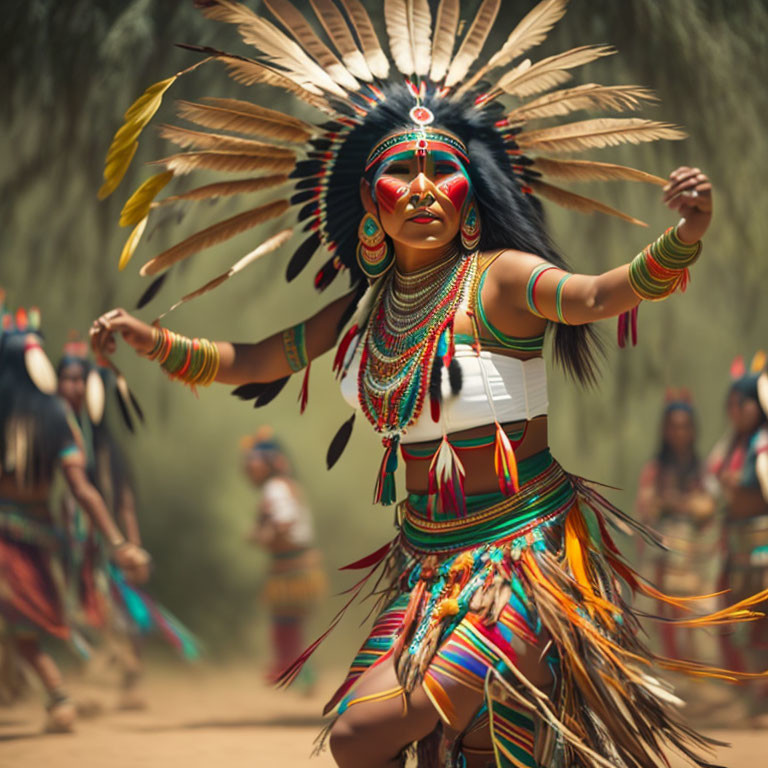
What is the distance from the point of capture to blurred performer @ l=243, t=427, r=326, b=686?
4.78 metres

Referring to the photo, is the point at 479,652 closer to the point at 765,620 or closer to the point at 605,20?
the point at 765,620

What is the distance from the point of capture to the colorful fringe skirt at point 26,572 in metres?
4.64

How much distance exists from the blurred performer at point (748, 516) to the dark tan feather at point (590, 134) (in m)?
2.31

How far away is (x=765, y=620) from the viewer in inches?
169

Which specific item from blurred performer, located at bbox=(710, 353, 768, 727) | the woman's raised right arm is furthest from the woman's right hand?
blurred performer, located at bbox=(710, 353, 768, 727)

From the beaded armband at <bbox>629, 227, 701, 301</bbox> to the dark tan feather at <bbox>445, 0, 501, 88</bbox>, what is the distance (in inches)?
28.9

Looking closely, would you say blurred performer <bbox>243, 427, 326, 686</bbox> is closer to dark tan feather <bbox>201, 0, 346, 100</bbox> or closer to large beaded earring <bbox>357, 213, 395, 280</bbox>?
large beaded earring <bbox>357, 213, 395, 280</bbox>

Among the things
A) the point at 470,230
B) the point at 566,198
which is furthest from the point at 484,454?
the point at 566,198

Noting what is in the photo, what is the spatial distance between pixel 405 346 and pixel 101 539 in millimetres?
3029

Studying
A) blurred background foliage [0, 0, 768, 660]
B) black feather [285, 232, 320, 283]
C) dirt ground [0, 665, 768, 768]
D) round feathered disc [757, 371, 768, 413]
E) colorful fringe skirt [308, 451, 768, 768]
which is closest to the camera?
colorful fringe skirt [308, 451, 768, 768]

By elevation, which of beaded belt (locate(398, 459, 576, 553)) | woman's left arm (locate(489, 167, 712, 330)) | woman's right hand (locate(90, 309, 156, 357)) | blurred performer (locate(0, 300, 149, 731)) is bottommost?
blurred performer (locate(0, 300, 149, 731))

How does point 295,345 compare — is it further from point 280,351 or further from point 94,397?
point 94,397

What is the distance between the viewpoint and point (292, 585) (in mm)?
4793

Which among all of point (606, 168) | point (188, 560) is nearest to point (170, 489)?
point (188, 560)
